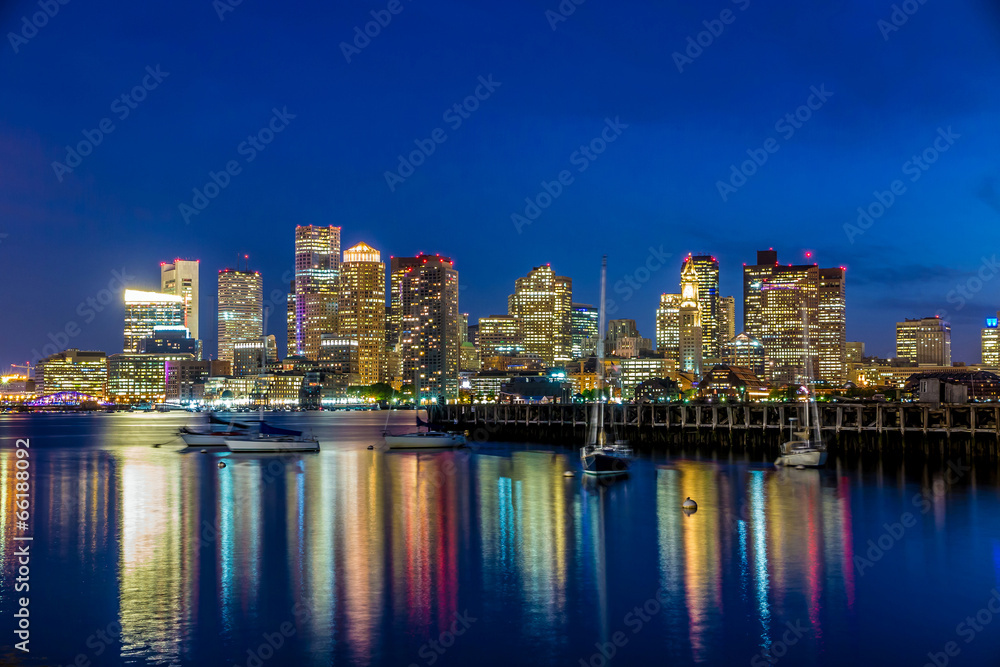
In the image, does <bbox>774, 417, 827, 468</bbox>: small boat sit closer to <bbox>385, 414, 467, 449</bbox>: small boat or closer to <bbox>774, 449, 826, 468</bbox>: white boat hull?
<bbox>774, 449, 826, 468</bbox>: white boat hull

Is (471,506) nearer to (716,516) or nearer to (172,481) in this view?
(716,516)

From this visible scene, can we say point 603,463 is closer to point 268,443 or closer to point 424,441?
point 424,441

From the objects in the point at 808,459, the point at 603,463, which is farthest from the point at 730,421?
the point at 603,463

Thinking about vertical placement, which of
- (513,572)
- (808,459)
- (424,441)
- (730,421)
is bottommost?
(513,572)

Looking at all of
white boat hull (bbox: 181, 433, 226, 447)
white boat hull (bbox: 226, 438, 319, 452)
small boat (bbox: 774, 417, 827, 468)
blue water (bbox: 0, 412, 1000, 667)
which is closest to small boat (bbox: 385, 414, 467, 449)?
white boat hull (bbox: 226, 438, 319, 452)

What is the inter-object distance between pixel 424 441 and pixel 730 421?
111 feet

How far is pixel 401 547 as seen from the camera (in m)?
39.0

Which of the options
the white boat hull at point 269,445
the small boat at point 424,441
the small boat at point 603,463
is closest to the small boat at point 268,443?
the white boat hull at point 269,445

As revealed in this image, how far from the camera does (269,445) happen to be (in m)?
91.3

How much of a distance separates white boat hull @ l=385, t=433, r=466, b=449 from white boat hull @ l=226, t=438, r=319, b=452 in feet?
32.7

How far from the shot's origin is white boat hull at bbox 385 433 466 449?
99.4 metres

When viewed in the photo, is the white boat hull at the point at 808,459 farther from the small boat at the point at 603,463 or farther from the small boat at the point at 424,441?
the small boat at the point at 424,441

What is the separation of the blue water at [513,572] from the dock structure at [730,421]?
1535cm

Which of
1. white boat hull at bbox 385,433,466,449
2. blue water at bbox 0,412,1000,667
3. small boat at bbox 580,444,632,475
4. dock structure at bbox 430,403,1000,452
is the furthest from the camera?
white boat hull at bbox 385,433,466,449
